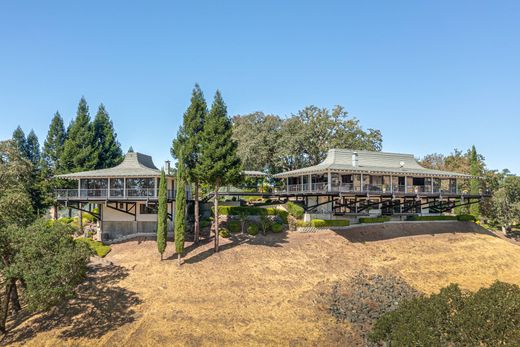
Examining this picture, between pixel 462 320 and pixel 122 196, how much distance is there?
2997 centimetres

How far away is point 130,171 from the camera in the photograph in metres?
35.1

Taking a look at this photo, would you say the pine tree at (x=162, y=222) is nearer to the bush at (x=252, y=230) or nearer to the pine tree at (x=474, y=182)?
the bush at (x=252, y=230)

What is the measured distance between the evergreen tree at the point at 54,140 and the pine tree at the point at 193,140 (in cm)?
3264

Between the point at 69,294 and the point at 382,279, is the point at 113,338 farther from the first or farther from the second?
the point at 382,279

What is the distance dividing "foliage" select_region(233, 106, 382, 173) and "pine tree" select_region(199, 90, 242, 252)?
24.0m

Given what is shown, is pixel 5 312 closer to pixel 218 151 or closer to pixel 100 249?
pixel 100 249

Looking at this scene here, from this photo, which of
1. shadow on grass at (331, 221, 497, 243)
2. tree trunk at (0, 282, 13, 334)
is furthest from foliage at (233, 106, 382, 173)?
tree trunk at (0, 282, 13, 334)

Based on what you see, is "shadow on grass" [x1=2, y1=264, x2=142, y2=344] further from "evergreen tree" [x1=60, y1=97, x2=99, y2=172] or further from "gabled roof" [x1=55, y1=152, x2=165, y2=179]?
"evergreen tree" [x1=60, y1=97, x2=99, y2=172]

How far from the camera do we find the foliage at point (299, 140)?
→ 57312 mm

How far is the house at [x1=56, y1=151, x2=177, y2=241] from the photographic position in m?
34.0

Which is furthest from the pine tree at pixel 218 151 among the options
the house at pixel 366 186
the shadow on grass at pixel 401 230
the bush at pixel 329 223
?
the shadow on grass at pixel 401 230

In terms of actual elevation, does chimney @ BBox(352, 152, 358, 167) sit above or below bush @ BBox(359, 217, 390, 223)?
above

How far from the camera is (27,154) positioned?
69.0 meters

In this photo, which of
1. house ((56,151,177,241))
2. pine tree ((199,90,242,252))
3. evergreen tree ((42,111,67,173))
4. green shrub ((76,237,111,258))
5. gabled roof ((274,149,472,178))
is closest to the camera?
green shrub ((76,237,111,258))
